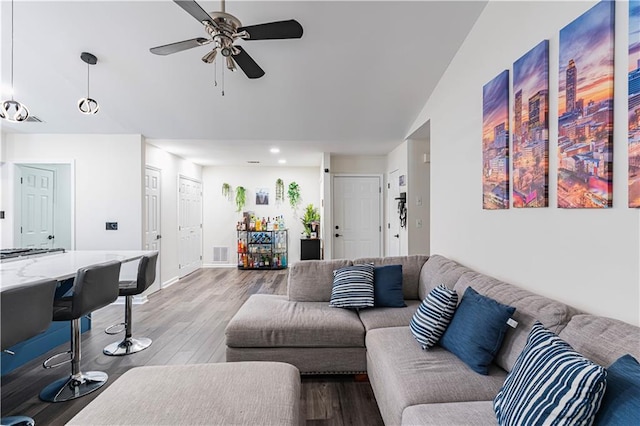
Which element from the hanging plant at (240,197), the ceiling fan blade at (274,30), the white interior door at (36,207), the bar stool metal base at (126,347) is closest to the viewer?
the ceiling fan blade at (274,30)

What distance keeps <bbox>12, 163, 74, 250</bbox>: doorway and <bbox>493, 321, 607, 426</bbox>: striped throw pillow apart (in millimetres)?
5393

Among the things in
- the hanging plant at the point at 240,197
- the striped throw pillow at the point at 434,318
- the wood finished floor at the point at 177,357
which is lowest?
the wood finished floor at the point at 177,357

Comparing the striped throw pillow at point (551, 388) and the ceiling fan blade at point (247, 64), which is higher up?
the ceiling fan blade at point (247, 64)

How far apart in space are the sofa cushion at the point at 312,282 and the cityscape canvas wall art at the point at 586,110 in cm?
189

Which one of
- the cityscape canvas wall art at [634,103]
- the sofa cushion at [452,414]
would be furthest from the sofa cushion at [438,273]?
the cityscape canvas wall art at [634,103]

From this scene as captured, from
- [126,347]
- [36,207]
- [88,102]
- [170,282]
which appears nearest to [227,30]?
[88,102]

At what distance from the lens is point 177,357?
2.82 metres

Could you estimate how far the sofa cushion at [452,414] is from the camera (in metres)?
1.24

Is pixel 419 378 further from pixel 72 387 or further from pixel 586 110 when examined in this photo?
pixel 72 387

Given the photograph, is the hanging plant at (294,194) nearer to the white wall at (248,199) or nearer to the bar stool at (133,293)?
the white wall at (248,199)

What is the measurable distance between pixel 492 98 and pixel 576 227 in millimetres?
1185

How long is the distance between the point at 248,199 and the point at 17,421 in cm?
564

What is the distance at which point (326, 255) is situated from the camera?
5.75 meters

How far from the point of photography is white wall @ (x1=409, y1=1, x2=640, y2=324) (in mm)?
1389
